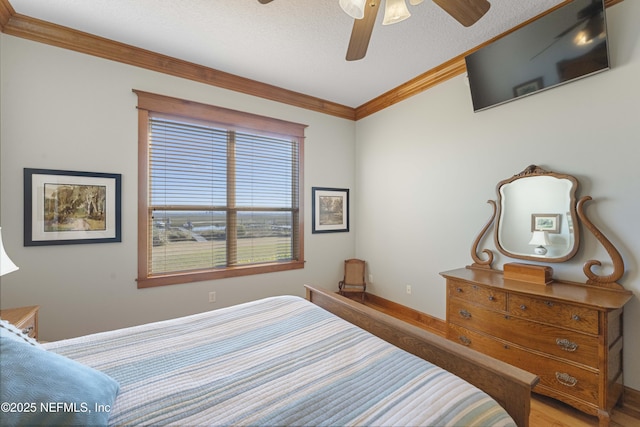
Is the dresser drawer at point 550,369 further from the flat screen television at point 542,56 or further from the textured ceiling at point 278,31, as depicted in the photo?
the textured ceiling at point 278,31

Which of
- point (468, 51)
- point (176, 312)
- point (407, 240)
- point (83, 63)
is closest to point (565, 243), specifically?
point (407, 240)

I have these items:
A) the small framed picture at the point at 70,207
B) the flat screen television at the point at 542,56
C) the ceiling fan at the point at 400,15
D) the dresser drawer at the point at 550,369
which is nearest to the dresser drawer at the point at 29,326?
the small framed picture at the point at 70,207

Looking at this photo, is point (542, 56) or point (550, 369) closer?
point (550, 369)

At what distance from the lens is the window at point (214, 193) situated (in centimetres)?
279

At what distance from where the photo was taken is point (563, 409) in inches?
72.4

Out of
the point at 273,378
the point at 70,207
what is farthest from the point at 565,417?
the point at 70,207

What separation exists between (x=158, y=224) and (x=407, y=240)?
9.43 ft

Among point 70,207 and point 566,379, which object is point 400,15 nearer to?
point 566,379

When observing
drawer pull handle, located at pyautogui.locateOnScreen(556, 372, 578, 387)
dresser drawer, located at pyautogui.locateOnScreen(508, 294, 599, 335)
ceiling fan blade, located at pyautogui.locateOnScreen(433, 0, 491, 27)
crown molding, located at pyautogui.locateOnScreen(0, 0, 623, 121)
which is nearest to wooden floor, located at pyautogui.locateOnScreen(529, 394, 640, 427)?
drawer pull handle, located at pyautogui.locateOnScreen(556, 372, 578, 387)

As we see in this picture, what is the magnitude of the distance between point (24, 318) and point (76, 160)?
4.35ft

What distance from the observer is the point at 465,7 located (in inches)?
56.9

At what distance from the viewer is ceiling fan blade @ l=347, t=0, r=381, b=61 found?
1.42m

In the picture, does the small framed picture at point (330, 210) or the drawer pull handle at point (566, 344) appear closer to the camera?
the drawer pull handle at point (566, 344)

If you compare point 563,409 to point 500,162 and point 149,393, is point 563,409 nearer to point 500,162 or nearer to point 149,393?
point 500,162
